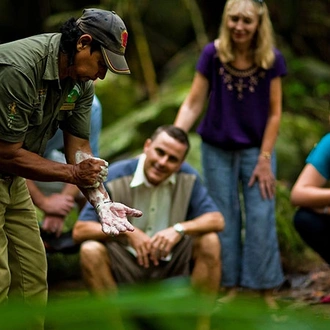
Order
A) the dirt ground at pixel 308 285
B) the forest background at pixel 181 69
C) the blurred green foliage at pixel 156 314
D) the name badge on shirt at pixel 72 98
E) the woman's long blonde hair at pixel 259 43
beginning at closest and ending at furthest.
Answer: the blurred green foliage at pixel 156 314, the name badge on shirt at pixel 72 98, the woman's long blonde hair at pixel 259 43, the dirt ground at pixel 308 285, the forest background at pixel 181 69

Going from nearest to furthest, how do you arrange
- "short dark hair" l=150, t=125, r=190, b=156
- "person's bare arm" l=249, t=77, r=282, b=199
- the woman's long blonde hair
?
"short dark hair" l=150, t=125, r=190, b=156 → the woman's long blonde hair → "person's bare arm" l=249, t=77, r=282, b=199

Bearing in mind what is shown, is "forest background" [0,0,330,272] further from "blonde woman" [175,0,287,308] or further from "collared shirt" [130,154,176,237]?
"collared shirt" [130,154,176,237]

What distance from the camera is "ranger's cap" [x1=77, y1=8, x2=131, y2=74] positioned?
2797 millimetres

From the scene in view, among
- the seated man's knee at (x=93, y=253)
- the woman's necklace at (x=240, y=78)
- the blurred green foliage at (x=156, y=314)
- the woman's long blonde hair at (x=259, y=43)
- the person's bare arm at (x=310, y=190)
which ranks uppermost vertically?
the woman's long blonde hair at (x=259, y=43)

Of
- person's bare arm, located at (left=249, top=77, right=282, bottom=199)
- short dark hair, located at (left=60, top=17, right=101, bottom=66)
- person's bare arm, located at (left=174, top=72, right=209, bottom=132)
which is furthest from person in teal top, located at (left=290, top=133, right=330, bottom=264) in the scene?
short dark hair, located at (left=60, top=17, right=101, bottom=66)

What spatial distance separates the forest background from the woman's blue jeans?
3.56ft

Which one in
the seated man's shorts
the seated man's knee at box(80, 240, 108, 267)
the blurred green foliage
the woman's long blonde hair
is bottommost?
the seated man's shorts

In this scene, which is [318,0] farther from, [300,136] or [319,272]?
[319,272]

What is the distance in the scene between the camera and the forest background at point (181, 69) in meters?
6.84

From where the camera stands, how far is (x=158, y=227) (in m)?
4.35

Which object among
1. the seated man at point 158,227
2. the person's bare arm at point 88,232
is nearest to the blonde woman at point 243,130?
the seated man at point 158,227

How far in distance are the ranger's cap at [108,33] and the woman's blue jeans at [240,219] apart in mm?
1811

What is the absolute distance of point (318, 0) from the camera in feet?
31.8

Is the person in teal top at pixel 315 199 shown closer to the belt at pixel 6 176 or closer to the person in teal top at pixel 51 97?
the person in teal top at pixel 51 97
